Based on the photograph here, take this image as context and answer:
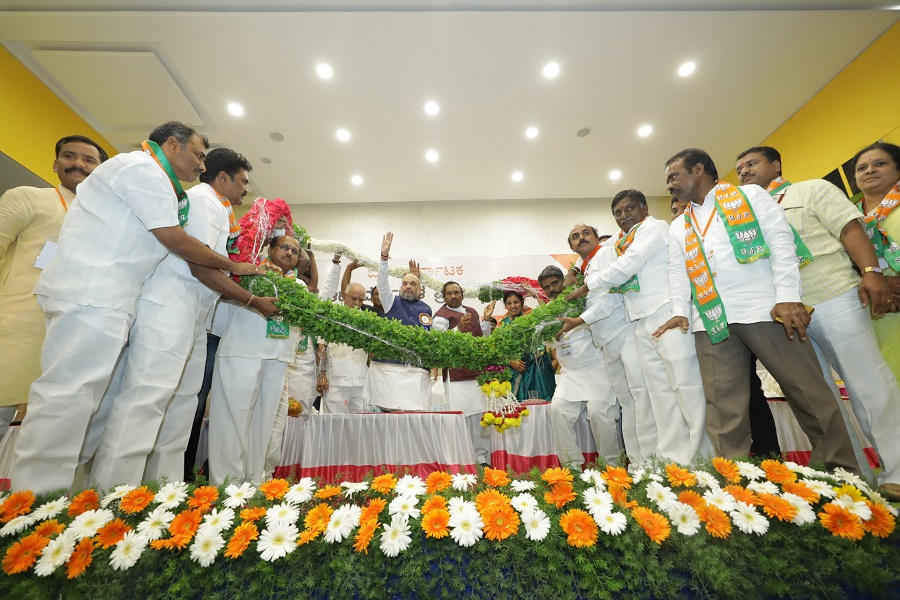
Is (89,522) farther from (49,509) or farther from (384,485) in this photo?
(384,485)

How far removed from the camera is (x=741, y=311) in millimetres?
2381

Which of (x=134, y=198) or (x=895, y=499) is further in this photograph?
(x=134, y=198)

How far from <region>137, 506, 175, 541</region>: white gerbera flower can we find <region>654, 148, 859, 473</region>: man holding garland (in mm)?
2746

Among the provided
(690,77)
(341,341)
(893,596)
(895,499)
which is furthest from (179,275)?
(690,77)

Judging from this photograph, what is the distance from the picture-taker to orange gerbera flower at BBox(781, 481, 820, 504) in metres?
1.55

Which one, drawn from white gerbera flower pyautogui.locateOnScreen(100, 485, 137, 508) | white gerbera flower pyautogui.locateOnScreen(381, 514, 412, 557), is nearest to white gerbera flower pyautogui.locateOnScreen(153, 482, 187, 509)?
white gerbera flower pyautogui.locateOnScreen(100, 485, 137, 508)

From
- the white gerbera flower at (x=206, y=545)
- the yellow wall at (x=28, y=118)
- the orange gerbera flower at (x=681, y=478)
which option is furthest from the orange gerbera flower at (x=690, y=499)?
the yellow wall at (x=28, y=118)

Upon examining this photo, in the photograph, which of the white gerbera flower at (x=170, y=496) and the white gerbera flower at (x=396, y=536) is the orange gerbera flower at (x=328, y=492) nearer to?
the white gerbera flower at (x=396, y=536)

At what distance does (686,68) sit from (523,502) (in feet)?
23.5

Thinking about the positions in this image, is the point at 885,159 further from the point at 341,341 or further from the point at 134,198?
the point at 134,198

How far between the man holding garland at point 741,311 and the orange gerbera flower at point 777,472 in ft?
1.80

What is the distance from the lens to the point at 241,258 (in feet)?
10.2

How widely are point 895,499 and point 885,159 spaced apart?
2.36 meters

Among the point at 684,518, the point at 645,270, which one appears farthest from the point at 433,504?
the point at 645,270
